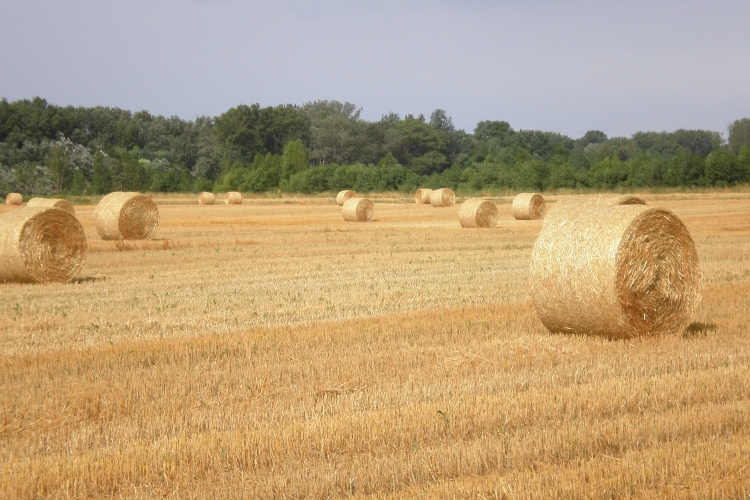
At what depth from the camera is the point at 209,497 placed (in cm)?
480

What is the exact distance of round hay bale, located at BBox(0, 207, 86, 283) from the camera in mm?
14859

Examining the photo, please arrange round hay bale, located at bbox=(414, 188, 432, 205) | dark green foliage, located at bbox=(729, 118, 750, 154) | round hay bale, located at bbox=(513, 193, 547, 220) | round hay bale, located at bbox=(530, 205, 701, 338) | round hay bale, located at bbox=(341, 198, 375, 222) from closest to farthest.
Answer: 1. round hay bale, located at bbox=(530, 205, 701, 338)
2. round hay bale, located at bbox=(513, 193, 547, 220)
3. round hay bale, located at bbox=(341, 198, 375, 222)
4. round hay bale, located at bbox=(414, 188, 432, 205)
5. dark green foliage, located at bbox=(729, 118, 750, 154)

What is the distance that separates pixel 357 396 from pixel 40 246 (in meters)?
10.3

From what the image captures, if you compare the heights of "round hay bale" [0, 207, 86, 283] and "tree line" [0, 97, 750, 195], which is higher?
"tree line" [0, 97, 750, 195]

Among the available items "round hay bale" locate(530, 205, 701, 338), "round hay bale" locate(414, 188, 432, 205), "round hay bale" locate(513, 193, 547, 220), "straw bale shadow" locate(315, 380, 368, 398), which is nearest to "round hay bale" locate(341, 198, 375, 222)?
"round hay bale" locate(513, 193, 547, 220)

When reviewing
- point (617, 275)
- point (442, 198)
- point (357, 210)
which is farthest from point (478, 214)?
point (617, 275)

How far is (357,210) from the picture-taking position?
107 ft

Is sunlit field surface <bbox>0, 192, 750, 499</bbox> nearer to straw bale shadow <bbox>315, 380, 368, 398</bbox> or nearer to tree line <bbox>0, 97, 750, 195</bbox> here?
straw bale shadow <bbox>315, 380, 368, 398</bbox>

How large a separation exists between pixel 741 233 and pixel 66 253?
1875cm

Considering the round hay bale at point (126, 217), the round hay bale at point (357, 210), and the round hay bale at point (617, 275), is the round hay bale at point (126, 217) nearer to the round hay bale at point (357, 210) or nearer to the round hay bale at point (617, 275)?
the round hay bale at point (357, 210)

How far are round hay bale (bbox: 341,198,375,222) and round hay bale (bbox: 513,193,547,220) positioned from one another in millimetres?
5843

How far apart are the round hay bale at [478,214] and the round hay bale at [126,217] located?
10.5 m

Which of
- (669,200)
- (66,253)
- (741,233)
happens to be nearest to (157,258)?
(66,253)

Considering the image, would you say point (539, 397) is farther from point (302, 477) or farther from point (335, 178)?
point (335, 178)
